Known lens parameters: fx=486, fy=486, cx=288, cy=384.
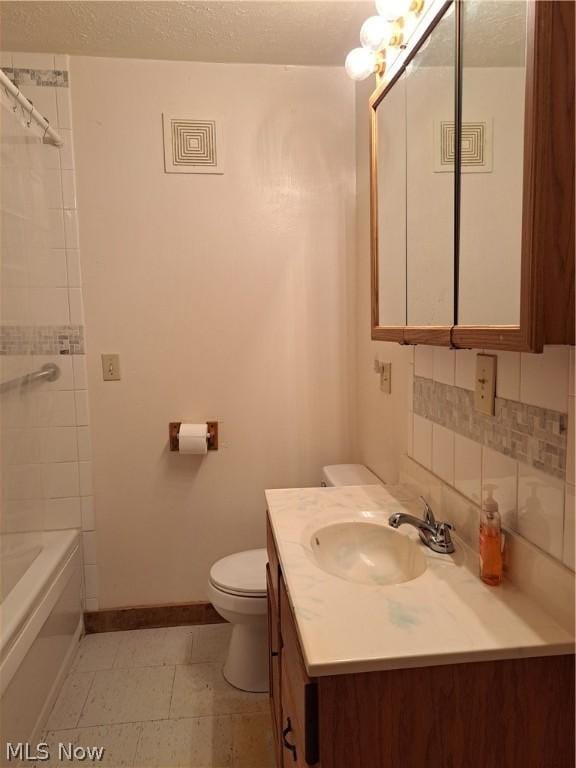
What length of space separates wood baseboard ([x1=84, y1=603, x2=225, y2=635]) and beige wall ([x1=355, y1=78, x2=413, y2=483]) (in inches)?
39.6

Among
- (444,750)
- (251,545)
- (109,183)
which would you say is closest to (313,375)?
(251,545)

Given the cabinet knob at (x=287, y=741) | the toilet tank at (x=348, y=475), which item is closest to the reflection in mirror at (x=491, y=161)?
the cabinet knob at (x=287, y=741)

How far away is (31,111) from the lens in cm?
172

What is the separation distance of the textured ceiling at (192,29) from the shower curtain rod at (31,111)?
0.75 ft

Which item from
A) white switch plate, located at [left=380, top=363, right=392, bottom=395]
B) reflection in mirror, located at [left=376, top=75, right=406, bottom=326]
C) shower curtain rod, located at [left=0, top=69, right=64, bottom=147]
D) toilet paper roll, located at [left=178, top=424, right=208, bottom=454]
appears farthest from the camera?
toilet paper roll, located at [left=178, top=424, right=208, bottom=454]

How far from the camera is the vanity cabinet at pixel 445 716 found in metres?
0.77

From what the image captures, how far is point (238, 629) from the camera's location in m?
1.82

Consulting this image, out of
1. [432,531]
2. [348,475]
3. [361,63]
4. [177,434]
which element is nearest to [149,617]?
[177,434]

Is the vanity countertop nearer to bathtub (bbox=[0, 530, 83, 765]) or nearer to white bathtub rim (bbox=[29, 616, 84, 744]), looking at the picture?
bathtub (bbox=[0, 530, 83, 765])

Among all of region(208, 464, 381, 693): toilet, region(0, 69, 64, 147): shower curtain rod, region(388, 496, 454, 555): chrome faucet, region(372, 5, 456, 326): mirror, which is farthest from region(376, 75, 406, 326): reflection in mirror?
region(0, 69, 64, 147): shower curtain rod

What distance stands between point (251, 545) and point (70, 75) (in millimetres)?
2127

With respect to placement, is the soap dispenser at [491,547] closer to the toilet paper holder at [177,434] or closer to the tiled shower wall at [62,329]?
the toilet paper holder at [177,434]

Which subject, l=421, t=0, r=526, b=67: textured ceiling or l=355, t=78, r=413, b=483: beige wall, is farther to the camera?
l=355, t=78, r=413, b=483: beige wall

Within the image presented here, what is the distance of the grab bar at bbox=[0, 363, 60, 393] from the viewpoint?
5.52ft
